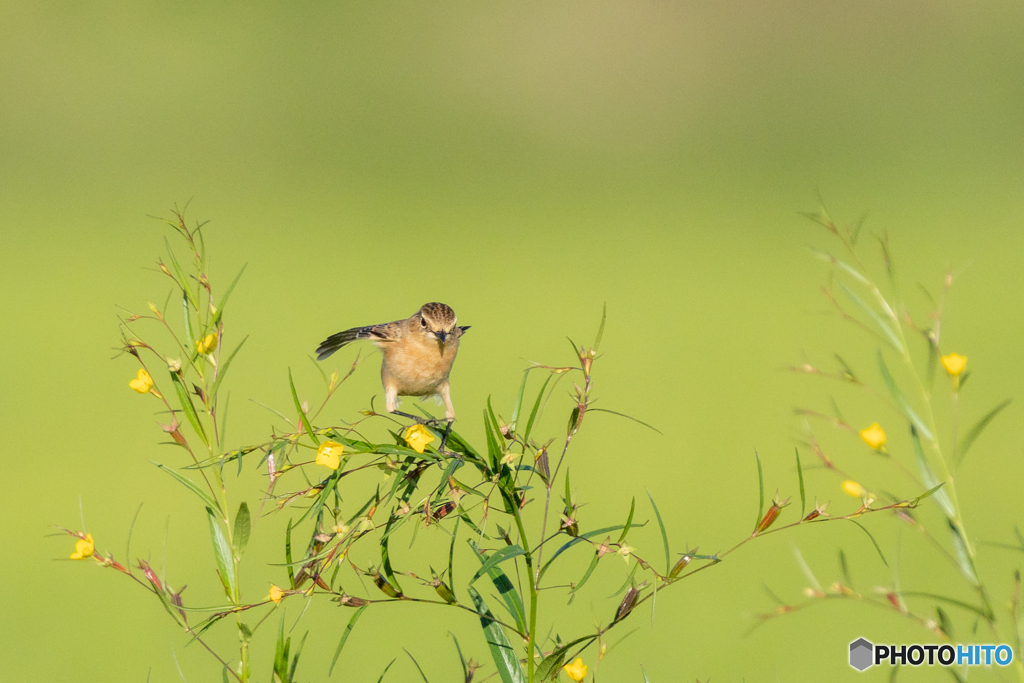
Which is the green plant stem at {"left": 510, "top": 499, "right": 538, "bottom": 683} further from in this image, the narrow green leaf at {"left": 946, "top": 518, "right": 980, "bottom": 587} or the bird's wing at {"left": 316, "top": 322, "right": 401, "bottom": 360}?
the bird's wing at {"left": 316, "top": 322, "right": 401, "bottom": 360}

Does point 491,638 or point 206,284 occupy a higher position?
point 206,284

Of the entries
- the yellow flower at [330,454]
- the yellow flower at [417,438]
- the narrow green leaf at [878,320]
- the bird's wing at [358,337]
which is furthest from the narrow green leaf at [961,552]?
the bird's wing at [358,337]

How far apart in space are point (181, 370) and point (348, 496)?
6591mm

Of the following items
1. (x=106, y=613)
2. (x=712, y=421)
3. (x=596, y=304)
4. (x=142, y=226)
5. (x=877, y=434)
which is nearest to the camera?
(x=877, y=434)

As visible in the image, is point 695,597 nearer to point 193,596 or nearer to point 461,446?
point 193,596

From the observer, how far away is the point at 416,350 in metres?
3.43

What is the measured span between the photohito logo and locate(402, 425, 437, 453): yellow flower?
0.89 metres

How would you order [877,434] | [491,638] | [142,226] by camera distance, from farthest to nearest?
[142,226] < [491,638] < [877,434]

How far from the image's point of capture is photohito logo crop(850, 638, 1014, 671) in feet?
6.04

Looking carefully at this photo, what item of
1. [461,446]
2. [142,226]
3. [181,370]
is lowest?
[461,446]

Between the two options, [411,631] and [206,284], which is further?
[411,631]

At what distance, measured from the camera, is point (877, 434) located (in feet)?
5.35

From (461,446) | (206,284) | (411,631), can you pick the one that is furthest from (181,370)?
(411,631)

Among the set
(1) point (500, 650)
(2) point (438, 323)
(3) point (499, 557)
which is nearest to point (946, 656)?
(1) point (500, 650)
